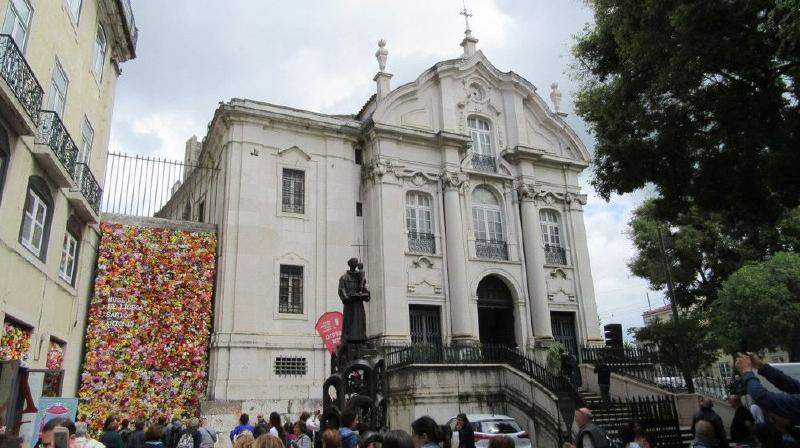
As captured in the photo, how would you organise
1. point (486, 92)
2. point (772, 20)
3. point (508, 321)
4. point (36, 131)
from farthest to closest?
point (486, 92) < point (508, 321) < point (36, 131) < point (772, 20)

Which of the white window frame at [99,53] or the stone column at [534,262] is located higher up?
the white window frame at [99,53]

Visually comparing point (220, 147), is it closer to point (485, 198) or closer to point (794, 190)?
point (485, 198)

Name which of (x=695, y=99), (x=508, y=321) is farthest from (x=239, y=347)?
(x=695, y=99)

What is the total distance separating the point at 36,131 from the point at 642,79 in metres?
12.9

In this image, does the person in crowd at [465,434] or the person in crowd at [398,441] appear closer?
the person in crowd at [398,441]

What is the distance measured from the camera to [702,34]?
1031cm

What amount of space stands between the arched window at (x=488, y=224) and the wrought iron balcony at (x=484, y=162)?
0.94 m

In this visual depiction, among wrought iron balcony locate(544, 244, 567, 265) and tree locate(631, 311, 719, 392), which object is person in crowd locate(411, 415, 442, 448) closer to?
tree locate(631, 311, 719, 392)

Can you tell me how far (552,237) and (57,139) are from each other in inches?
787

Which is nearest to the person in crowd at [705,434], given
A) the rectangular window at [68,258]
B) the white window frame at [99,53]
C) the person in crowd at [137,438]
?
the person in crowd at [137,438]

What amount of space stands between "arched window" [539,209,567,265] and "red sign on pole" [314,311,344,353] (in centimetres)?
1207

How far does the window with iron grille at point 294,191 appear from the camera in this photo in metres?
22.2

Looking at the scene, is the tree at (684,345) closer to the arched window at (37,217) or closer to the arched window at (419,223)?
the arched window at (419,223)

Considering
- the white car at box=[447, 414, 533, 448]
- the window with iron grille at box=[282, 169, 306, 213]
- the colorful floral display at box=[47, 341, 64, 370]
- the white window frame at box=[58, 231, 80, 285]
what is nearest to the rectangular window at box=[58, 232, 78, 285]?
the white window frame at box=[58, 231, 80, 285]
